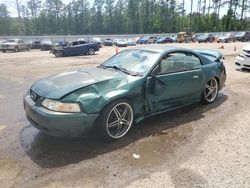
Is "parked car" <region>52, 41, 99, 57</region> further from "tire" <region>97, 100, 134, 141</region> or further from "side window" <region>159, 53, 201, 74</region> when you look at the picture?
"tire" <region>97, 100, 134, 141</region>

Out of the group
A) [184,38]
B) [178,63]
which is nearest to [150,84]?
[178,63]

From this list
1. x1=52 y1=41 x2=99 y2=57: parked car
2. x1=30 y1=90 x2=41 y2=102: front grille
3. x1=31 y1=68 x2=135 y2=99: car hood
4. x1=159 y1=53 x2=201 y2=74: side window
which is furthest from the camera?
x1=52 y1=41 x2=99 y2=57: parked car

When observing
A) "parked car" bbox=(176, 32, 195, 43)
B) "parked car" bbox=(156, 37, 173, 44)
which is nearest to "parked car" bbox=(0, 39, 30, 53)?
"parked car" bbox=(156, 37, 173, 44)

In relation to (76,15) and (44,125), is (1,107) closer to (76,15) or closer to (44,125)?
(44,125)

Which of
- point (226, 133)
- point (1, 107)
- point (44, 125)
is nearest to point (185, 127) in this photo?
point (226, 133)

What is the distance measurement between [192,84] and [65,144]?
2.75 meters

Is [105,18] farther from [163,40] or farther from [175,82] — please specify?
[175,82]

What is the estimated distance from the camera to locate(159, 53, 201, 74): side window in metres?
5.06

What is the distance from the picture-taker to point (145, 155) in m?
3.99

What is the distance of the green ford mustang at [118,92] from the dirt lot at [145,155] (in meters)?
0.33

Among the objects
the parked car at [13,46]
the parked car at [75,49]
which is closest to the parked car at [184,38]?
the parked car at [13,46]

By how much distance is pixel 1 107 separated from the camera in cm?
658

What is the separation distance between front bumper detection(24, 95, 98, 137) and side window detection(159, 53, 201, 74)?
1.72m

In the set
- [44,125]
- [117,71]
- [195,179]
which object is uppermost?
[117,71]
